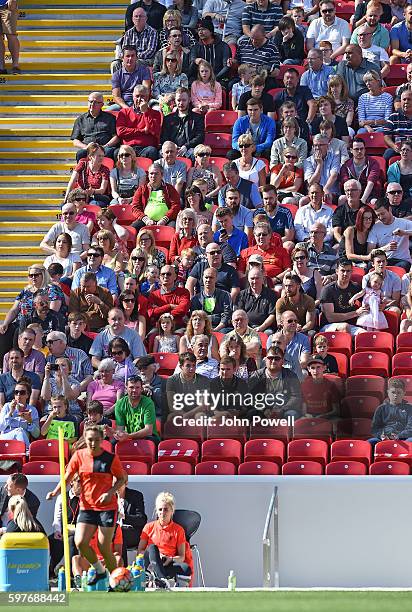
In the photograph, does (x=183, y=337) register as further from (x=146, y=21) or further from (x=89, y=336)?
(x=146, y=21)

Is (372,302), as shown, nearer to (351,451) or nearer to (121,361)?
(351,451)

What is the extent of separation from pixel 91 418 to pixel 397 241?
4109mm

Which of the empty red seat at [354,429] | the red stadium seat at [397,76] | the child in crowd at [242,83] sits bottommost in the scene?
the empty red seat at [354,429]

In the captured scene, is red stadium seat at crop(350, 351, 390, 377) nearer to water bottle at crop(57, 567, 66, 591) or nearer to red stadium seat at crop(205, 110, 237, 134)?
water bottle at crop(57, 567, 66, 591)

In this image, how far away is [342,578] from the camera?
1545 centimetres

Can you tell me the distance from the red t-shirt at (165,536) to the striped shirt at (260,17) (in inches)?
324

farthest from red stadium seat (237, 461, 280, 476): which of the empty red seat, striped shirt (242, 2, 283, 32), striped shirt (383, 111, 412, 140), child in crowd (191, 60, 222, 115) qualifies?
striped shirt (242, 2, 283, 32)

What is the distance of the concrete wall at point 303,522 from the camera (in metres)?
15.5

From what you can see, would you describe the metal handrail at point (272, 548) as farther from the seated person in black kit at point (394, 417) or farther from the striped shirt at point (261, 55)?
the striped shirt at point (261, 55)

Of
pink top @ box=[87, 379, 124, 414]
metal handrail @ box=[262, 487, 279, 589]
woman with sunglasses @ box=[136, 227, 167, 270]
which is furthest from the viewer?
woman with sunglasses @ box=[136, 227, 167, 270]

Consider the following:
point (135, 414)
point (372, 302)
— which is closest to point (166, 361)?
point (135, 414)

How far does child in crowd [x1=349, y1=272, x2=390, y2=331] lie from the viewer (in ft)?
56.4

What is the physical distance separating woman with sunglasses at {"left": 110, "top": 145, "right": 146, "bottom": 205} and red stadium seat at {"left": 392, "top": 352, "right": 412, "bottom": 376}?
3974mm

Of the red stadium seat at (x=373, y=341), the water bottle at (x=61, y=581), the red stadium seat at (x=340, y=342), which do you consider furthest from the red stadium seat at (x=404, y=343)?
the water bottle at (x=61, y=581)
